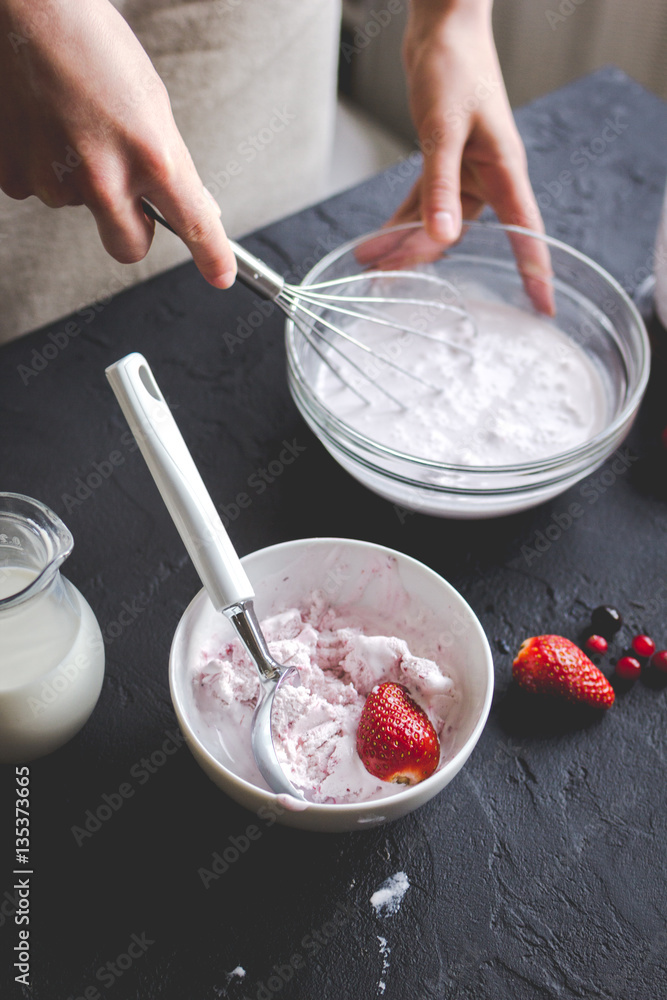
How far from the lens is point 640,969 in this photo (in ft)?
2.11

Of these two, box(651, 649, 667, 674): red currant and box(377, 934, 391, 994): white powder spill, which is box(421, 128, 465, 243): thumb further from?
box(377, 934, 391, 994): white powder spill

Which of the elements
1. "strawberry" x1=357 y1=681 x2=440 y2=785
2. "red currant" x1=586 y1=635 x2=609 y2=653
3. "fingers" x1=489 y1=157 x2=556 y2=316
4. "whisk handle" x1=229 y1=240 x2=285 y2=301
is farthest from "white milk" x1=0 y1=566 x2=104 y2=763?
"fingers" x1=489 y1=157 x2=556 y2=316

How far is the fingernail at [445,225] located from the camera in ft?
3.16

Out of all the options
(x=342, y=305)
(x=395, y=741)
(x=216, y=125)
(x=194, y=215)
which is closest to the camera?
(x=395, y=741)

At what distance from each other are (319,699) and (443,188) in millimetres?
633

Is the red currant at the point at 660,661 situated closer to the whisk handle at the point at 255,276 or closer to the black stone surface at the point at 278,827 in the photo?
the black stone surface at the point at 278,827

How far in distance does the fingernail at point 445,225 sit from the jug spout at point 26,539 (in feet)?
1.84

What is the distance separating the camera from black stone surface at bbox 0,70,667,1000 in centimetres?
64

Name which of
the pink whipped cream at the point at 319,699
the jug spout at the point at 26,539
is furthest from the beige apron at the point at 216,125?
the pink whipped cream at the point at 319,699

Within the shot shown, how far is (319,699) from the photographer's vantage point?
2.25ft

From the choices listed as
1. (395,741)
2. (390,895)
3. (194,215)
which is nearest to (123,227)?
(194,215)

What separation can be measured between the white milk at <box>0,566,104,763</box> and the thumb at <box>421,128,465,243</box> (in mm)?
589

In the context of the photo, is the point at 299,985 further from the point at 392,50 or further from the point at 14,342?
the point at 392,50

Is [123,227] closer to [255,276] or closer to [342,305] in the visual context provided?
[255,276]
